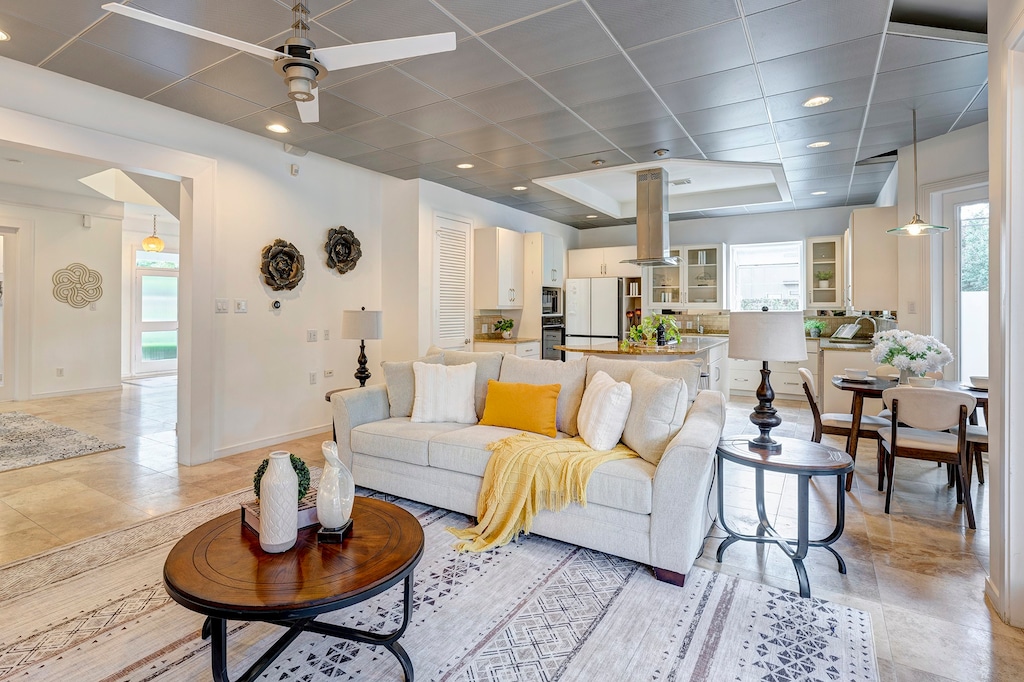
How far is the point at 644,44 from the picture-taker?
2.83 meters

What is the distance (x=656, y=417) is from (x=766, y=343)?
0.66m

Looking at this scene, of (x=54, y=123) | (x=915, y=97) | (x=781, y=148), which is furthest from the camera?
(x=781, y=148)

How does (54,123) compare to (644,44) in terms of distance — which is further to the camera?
(54,123)

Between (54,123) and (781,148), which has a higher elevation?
(781,148)

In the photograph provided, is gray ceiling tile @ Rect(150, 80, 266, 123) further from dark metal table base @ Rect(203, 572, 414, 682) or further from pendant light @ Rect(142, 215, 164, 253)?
pendant light @ Rect(142, 215, 164, 253)

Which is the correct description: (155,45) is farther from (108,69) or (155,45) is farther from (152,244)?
(152,244)

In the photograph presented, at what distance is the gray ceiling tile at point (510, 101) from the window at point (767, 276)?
5.19 metres

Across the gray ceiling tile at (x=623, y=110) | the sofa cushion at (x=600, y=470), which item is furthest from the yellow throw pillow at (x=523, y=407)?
the gray ceiling tile at (x=623, y=110)

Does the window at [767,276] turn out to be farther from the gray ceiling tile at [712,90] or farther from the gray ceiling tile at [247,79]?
the gray ceiling tile at [247,79]

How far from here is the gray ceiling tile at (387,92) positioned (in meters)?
3.24

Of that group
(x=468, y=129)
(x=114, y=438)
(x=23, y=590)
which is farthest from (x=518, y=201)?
(x=23, y=590)

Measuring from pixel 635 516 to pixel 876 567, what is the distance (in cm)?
122

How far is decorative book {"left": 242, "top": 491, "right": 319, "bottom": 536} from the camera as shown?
6.10 feet

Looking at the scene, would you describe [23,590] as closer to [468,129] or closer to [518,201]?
[468,129]
